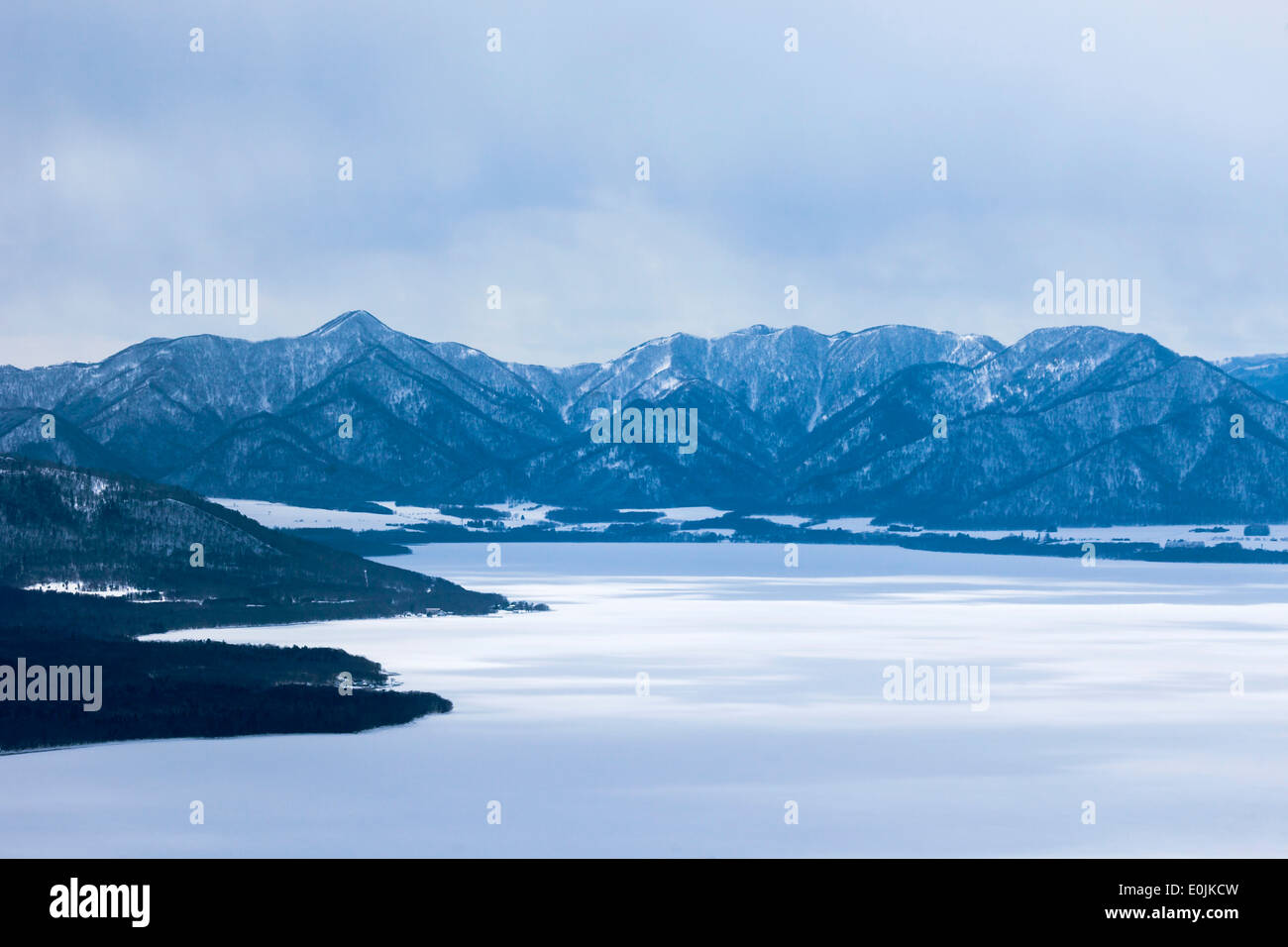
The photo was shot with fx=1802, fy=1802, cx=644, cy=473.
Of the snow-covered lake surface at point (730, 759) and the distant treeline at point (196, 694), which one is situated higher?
the distant treeline at point (196, 694)

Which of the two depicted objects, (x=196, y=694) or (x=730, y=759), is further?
(x=196, y=694)

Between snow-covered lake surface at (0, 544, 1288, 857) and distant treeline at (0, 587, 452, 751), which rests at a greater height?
distant treeline at (0, 587, 452, 751)

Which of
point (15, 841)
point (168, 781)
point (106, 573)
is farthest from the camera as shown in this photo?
point (106, 573)

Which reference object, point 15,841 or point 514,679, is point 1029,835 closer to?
point 15,841

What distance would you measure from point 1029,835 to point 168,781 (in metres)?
23.1

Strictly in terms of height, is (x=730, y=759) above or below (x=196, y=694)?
below

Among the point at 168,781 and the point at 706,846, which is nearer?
the point at 706,846

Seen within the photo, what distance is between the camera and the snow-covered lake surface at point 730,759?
42.5m

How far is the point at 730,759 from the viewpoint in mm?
53812

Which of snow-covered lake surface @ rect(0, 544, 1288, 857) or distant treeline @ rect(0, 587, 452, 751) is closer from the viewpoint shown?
snow-covered lake surface @ rect(0, 544, 1288, 857)

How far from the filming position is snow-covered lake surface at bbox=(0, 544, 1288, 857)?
1673 inches

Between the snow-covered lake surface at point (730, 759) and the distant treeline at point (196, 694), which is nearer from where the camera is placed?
the snow-covered lake surface at point (730, 759)
